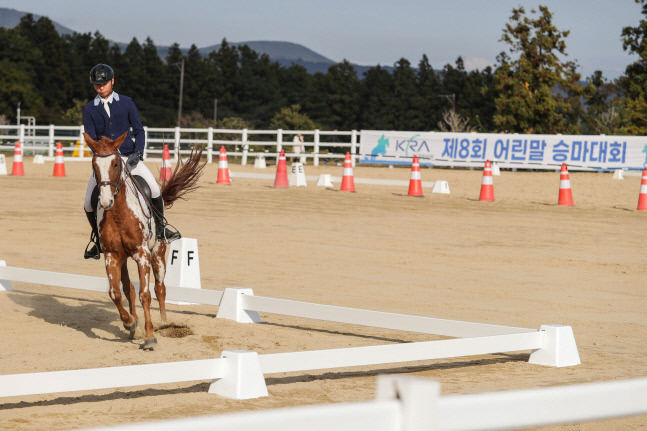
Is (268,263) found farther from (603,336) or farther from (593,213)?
(593,213)

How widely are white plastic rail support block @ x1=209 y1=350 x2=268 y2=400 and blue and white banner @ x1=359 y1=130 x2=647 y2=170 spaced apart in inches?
1103

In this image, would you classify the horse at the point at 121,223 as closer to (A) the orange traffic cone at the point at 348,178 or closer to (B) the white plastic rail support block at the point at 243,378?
(B) the white plastic rail support block at the point at 243,378

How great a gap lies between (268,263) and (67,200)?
996 centimetres

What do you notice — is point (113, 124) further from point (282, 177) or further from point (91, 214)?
point (282, 177)

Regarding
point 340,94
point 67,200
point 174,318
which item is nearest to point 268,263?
point 174,318

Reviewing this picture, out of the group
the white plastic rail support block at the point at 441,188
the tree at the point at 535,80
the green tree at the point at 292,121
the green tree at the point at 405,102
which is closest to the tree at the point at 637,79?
the tree at the point at 535,80

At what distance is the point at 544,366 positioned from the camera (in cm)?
712

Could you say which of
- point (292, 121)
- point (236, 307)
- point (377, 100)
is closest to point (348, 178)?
point (236, 307)

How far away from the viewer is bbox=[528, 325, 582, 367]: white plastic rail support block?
7.07 metres

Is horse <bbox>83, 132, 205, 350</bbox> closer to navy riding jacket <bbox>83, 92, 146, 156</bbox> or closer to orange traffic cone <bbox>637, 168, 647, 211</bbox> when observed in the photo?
navy riding jacket <bbox>83, 92, 146, 156</bbox>

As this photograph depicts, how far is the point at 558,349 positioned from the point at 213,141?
3626cm

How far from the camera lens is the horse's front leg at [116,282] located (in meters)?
7.93

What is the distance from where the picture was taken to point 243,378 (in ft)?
19.3

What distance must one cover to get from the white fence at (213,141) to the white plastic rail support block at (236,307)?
20200 mm
